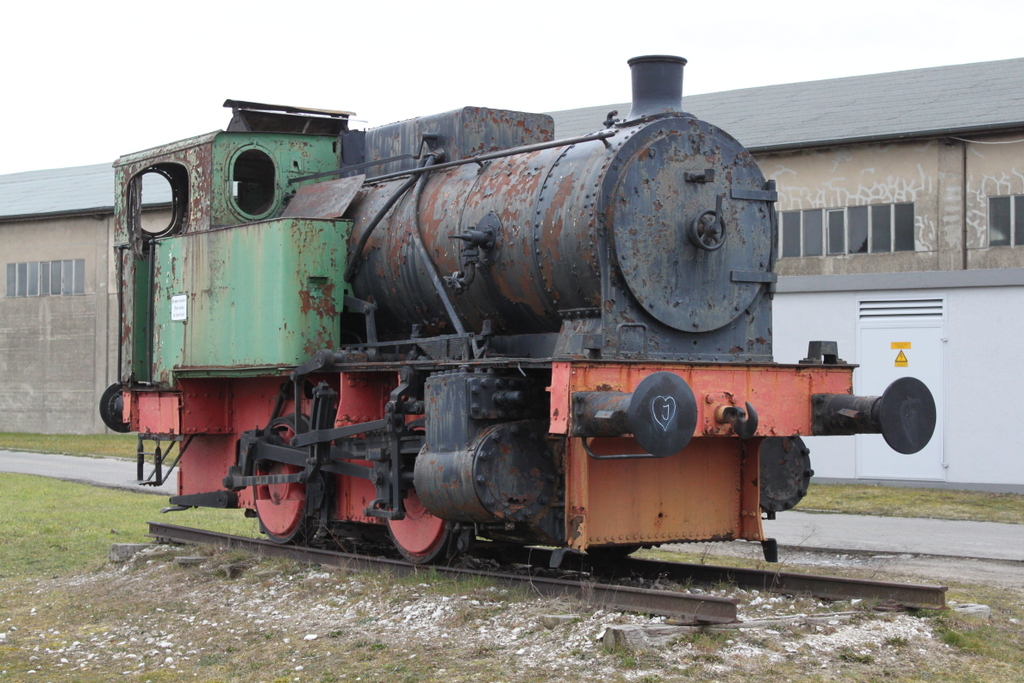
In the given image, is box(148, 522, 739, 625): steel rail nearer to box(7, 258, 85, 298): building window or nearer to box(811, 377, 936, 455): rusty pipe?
box(811, 377, 936, 455): rusty pipe

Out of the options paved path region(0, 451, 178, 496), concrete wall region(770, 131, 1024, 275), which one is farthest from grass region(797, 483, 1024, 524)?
paved path region(0, 451, 178, 496)

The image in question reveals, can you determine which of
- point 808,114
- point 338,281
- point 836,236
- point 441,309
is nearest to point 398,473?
point 441,309

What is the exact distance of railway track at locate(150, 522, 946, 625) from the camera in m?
6.42

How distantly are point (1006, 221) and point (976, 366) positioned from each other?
442 centimetres

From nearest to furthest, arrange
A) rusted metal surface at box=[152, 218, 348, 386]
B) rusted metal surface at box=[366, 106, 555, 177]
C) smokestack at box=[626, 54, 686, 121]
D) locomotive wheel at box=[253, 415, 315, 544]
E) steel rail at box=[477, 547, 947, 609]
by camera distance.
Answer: steel rail at box=[477, 547, 947, 609] → smokestack at box=[626, 54, 686, 121] → rusted metal surface at box=[366, 106, 555, 177] → rusted metal surface at box=[152, 218, 348, 386] → locomotive wheel at box=[253, 415, 315, 544]

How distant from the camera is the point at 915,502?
15453mm

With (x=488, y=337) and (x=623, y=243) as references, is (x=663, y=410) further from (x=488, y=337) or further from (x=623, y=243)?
(x=488, y=337)

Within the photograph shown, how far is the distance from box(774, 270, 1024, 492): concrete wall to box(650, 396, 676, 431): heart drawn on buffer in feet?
38.5

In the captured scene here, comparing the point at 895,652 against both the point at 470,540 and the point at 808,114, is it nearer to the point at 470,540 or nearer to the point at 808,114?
the point at 470,540

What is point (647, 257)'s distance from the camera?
7.23 m

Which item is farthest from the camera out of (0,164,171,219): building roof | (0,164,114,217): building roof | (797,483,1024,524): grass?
(0,164,114,217): building roof

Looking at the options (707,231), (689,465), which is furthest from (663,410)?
(707,231)

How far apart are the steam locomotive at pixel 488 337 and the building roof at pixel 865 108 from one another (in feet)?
29.5

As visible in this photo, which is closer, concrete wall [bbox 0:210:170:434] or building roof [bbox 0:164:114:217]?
concrete wall [bbox 0:210:170:434]
